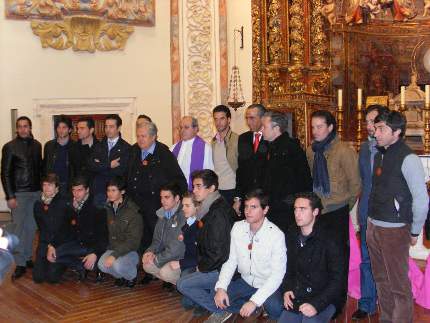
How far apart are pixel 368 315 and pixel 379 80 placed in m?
6.25

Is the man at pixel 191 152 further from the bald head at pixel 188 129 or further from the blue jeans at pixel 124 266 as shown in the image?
the blue jeans at pixel 124 266

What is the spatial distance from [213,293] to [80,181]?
197 cm

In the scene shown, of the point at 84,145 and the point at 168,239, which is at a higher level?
the point at 84,145

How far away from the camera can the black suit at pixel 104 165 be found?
6.05 metres

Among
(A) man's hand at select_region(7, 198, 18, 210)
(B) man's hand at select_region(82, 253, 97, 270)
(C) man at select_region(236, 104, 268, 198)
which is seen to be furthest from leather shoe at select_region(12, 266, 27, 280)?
(C) man at select_region(236, 104, 268, 198)

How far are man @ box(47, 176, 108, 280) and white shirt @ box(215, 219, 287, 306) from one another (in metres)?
1.82

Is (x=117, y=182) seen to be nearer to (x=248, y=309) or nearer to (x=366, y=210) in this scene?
(x=248, y=309)

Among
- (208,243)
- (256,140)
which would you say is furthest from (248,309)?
(256,140)

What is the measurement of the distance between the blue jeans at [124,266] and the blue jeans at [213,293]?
3.13 feet

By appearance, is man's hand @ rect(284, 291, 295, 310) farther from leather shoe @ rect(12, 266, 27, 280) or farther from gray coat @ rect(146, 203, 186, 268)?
leather shoe @ rect(12, 266, 27, 280)

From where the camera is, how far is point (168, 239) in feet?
17.8

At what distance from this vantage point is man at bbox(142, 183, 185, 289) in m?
5.35

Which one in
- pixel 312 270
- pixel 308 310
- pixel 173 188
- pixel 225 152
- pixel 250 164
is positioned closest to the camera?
pixel 308 310

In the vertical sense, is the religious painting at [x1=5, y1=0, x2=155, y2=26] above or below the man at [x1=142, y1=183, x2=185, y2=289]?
above
